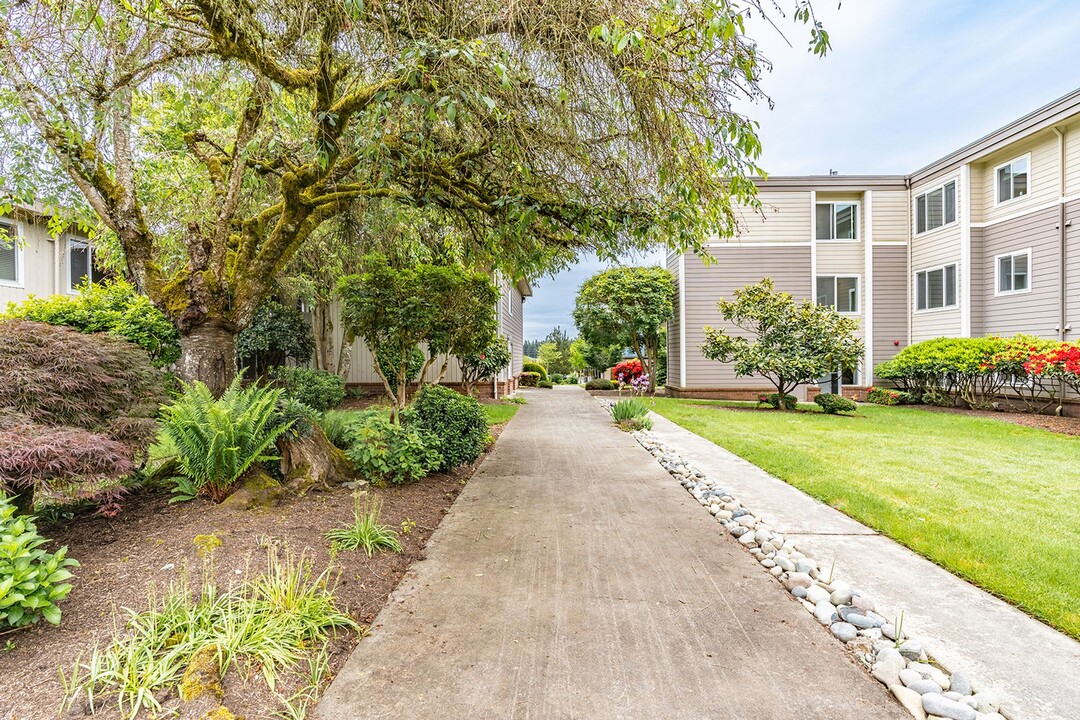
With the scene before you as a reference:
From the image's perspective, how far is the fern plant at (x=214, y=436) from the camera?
3.50 metres

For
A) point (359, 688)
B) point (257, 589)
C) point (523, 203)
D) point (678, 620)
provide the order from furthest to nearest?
1. point (523, 203)
2. point (678, 620)
3. point (257, 589)
4. point (359, 688)

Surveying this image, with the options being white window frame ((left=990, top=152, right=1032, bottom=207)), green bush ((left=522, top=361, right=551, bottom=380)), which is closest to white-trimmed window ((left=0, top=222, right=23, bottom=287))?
green bush ((left=522, top=361, right=551, bottom=380))

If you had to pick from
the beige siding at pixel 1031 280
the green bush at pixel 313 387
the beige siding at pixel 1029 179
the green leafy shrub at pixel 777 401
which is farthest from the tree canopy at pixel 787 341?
the green bush at pixel 313 387

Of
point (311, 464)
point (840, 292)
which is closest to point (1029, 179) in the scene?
point (840, 292)

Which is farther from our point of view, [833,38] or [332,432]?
[332,432]

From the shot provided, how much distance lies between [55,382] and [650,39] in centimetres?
449

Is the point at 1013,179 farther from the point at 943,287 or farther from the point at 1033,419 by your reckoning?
the point at 1033,419

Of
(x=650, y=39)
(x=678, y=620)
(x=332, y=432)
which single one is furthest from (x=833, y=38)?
(x=332, y=432)

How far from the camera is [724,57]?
3637mm

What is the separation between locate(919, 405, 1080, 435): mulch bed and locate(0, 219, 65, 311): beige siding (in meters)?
21.1

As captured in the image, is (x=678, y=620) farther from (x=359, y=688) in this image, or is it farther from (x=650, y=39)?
(x=650, y=39)

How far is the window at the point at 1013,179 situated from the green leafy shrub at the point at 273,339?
18.2 m

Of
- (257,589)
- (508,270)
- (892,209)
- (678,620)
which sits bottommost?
(678,620)

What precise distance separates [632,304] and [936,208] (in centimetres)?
914
